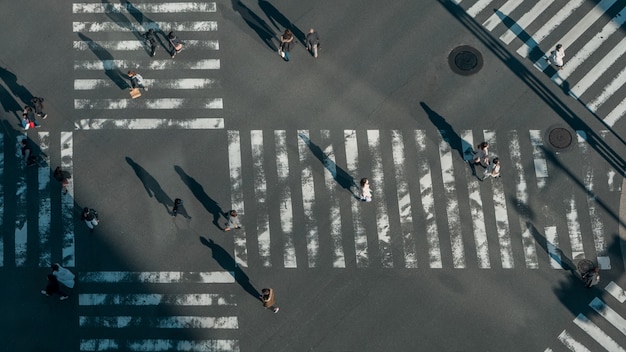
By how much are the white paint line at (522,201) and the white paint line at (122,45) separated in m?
14.0

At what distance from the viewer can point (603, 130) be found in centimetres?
2964

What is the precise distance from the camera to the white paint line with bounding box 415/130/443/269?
91.4 feet

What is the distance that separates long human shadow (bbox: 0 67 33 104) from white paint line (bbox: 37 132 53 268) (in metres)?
1.85

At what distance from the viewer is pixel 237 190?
2872cm

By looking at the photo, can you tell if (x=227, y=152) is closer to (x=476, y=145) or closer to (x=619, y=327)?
(x=476, y=145)

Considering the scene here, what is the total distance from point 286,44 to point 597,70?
46.2ft

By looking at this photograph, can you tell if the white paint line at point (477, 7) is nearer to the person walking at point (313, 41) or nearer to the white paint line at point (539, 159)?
the white paint line at point (539, 159)

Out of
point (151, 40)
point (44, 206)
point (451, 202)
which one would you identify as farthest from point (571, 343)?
point (44, 206)

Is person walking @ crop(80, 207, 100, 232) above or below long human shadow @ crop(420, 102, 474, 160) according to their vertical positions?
below

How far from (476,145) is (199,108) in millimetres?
12266

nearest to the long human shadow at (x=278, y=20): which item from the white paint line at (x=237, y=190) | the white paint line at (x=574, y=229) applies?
the white paint line at (x=237, y=190)

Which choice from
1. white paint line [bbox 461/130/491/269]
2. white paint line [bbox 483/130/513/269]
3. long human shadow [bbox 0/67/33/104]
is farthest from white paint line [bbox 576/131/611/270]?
long human shadow [bbox 0/67/33/104]

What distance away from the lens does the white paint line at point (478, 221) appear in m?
27.8

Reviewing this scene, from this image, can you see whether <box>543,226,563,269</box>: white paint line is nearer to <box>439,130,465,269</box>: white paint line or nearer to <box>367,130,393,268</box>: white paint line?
<box>439,130,465,269</box>: white paint line
